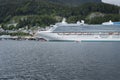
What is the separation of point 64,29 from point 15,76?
98.9m

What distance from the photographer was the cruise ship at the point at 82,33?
13338cm

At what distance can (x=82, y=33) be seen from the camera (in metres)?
136

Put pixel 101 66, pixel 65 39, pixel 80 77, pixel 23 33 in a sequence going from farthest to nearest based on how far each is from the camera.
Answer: pixel 23 33 < pixel 65 39 < pixel 101 66 < pixel 80 77

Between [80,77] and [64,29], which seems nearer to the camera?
[80,77]

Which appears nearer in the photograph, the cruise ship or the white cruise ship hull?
the white cruise ship hull

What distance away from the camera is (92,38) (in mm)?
133000

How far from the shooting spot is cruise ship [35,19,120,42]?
438 feet

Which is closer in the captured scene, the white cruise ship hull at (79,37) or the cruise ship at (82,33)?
the white cruise ship hull at (79,37)

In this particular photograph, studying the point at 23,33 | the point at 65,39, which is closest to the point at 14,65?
the point at 65,39

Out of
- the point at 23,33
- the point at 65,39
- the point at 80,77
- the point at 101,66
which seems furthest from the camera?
the point at 23,33

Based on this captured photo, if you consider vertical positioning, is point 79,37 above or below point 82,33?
below

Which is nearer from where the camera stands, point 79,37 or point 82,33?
point 79,37

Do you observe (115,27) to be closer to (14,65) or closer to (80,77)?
(14,65)

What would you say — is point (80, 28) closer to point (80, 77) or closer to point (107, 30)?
point (107, 30)
